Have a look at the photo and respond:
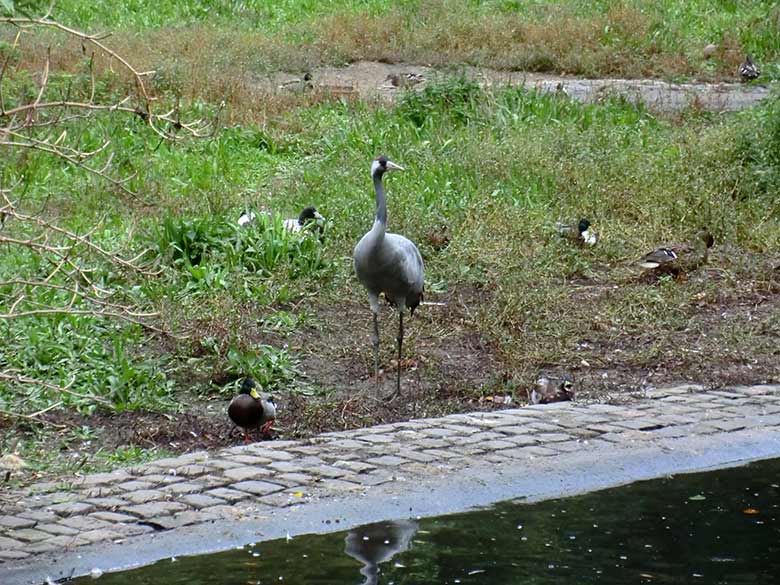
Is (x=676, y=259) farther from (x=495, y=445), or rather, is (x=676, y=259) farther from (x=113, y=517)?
(x=113, y=517)

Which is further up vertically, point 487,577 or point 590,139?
point 590,139

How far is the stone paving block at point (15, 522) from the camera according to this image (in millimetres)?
6375

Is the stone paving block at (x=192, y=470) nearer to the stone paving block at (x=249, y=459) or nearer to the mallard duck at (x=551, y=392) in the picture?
the stone paving block at (x=249, y=459)

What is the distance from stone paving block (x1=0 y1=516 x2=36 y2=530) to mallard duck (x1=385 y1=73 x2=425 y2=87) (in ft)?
43.8

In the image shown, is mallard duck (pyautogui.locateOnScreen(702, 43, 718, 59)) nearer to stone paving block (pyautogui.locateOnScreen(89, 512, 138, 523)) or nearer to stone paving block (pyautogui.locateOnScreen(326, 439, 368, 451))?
stone paving block (pyautogui.locateOnScreen(326, 439, 368, 451))

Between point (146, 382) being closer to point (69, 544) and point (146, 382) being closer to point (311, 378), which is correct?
point (311, 378)

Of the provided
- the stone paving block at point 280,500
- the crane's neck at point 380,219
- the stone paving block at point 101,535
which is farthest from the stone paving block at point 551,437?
the stone paving block at point 101,535

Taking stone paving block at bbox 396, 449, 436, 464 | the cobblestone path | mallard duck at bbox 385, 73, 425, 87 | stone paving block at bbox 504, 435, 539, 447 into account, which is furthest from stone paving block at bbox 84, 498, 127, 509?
mallard duck at bbox 385, 73, 425, 87

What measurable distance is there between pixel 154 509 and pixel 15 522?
684 millimetres

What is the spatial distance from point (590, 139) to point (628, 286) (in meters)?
3.98

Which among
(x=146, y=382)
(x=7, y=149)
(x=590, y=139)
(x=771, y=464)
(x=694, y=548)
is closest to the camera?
(x=694, y=548)

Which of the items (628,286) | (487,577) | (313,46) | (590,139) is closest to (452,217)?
(628,286)

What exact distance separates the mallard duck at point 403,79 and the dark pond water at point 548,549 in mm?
12609

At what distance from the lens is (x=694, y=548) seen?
6.59m
